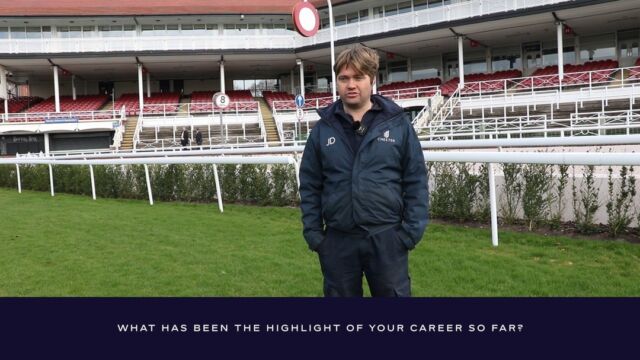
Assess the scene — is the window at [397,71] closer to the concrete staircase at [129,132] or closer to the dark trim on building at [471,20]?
the dark trim on building at [471,20]

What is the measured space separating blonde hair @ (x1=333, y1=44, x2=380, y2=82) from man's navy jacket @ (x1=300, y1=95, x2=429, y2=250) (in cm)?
18

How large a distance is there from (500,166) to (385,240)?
418cm

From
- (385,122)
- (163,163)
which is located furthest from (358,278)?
(163,163)

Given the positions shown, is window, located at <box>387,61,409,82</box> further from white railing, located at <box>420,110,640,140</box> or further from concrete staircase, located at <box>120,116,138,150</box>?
concrete staircase, located at <box>120,116,138,150</box>

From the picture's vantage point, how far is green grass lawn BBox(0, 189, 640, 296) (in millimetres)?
4309

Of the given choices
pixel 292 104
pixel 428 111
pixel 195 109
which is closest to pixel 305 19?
pixel 428 111

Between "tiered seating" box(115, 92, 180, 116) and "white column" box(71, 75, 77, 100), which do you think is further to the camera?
"white column" box(71, 75, 77, 100)

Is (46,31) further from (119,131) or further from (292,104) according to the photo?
(292,104)

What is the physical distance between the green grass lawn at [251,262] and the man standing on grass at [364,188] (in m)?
1.56

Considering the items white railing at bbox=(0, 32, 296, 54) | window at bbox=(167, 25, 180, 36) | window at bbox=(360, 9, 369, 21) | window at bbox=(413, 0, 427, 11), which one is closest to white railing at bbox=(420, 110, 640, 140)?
window at bbox=(413, 0, 427, 11)

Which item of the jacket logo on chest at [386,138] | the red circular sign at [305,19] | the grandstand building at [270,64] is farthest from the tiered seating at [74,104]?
the jacket logo on chest at [386,138]

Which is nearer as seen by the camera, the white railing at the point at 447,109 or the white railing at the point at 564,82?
the white railing at the point at 564,82

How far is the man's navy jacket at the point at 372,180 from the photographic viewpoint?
2592 mm
